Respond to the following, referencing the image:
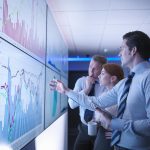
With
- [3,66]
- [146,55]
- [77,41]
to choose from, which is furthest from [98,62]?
[77,41]

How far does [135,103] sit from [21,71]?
2.62 feet

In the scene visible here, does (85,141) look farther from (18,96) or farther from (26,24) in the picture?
(26,24)

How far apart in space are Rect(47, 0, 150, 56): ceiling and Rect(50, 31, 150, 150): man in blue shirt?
1042mm

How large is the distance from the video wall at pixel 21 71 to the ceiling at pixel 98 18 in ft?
2.17

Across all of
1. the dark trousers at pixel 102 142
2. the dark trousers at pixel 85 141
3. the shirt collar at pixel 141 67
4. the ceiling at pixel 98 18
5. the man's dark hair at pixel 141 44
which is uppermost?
the ceiling at pixel 98 18

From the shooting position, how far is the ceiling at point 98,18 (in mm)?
2759

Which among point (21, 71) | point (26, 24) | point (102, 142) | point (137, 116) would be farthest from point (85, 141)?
point (26, 24)

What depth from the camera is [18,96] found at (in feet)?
5.01

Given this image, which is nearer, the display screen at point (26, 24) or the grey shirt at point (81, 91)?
the display screen at point (26, 24)

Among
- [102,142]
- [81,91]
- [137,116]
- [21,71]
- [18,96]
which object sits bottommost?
[102,142]

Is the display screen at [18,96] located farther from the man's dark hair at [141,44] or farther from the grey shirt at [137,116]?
the man's dark hair at [141,44]

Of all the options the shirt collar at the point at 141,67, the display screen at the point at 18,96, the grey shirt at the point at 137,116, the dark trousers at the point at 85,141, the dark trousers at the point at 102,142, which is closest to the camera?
the display screen at the point at 18,96

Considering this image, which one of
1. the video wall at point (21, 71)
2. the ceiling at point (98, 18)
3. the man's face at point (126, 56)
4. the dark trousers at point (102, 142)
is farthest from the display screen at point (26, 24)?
the dark trousers at point (102, 142)

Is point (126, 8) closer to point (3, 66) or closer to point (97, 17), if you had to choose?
point (97, 17)
